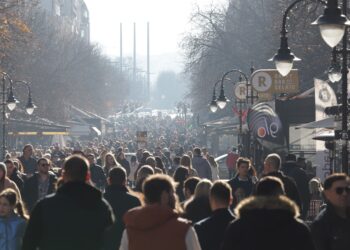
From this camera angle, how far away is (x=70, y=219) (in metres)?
9.25

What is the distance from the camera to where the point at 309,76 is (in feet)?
171

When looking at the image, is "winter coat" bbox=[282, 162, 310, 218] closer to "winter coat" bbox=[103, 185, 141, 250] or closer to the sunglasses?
"winter coat" bbox=[103, 185, 141, 250]

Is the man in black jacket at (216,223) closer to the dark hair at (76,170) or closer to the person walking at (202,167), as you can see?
the dark hair at (76,170)

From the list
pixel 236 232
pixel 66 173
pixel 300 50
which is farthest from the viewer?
pixel 300 50

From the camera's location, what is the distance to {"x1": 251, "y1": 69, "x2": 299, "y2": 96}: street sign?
35.8 meters

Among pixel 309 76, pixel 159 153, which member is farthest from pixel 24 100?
pixel 159 153

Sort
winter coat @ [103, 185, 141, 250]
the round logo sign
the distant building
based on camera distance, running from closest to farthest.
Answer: winter coat @ [103, 185, 141, 250]
the round logo sign
the distant building

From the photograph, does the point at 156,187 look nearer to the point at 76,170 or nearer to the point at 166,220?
the point at 166,220

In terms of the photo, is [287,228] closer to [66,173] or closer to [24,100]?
[66,173]

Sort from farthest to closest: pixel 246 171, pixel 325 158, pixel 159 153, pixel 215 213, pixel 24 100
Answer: pixel 24 100 < pixel 159 153 < pixel 325 158 < pixel 246 171 < pixel 215 213

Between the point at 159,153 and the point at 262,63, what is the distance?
32641 millimetres

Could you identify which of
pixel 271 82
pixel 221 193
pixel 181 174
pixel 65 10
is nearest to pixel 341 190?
pixel 221 193

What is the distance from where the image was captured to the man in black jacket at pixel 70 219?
30.1ft

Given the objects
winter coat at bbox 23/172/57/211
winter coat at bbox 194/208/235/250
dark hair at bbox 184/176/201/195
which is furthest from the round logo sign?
winter coat at bbox 194/208/235/250
